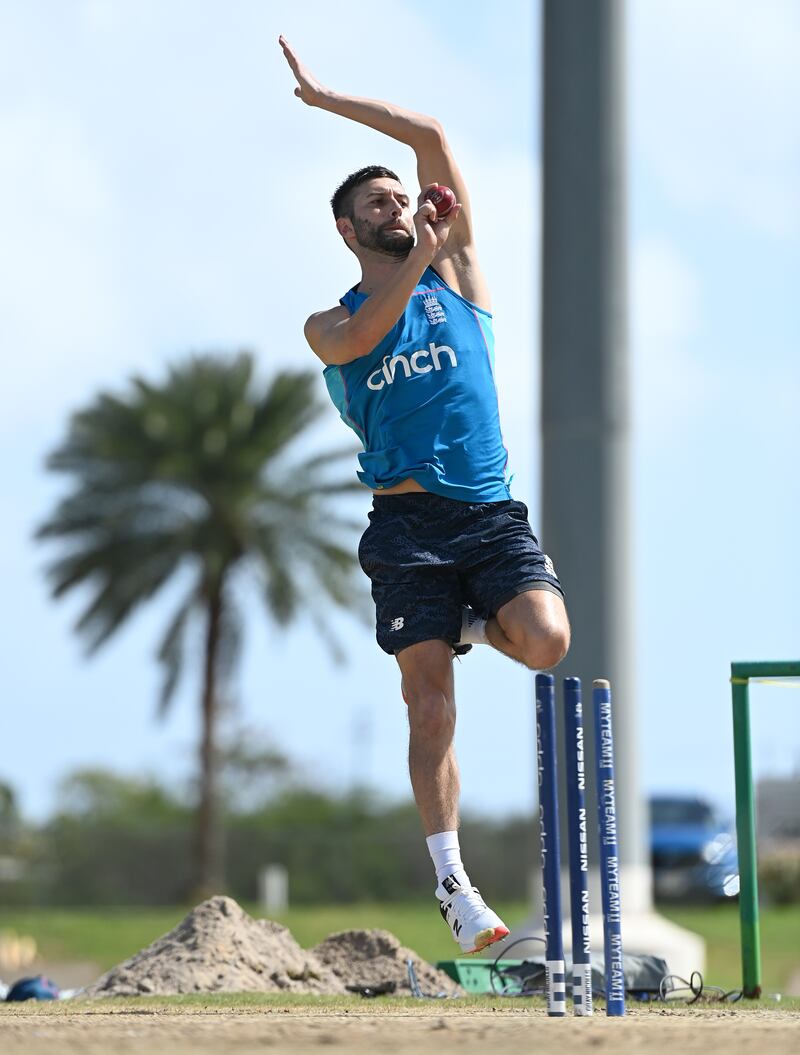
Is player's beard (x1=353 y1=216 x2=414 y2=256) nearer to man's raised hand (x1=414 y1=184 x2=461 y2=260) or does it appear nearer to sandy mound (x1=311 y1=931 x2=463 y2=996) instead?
man's raised hand (x1=414 y1=184 x2=461 y2=260)

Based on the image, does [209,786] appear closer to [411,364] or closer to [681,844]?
[681,844]

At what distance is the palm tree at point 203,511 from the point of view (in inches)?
1115

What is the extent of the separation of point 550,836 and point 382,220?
A: 7.31ft

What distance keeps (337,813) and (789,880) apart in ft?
51.5

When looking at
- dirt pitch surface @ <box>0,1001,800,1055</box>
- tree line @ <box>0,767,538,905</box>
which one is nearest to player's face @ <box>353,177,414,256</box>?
dirt pitch surface @ <box>0,1001,800,1055</box>

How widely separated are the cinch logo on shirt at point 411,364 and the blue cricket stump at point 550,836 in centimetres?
136

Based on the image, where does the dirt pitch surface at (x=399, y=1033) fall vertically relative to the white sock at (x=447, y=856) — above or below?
below

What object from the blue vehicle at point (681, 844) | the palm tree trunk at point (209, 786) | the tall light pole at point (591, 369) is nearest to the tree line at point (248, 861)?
the blue vehicle at point (681, 844)

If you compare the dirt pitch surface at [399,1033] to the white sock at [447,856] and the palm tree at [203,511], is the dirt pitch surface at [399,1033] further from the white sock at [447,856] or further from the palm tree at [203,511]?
the palm tree at [203,511]

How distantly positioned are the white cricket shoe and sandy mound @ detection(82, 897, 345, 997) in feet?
5.46

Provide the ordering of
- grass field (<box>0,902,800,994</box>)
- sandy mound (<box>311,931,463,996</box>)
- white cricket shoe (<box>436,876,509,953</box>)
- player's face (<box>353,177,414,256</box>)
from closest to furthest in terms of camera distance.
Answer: white cricket shoe (<box>436,876,509,953</box>) < player's face (<box>353,177,414,256</box>) < sandy mound (<box>311,931,463,996</box>) < grass field (<box>0,902,800,994</box>)

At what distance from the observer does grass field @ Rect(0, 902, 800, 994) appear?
21.2m

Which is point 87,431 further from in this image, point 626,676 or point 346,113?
point 346,113

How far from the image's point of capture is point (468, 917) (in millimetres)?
5336
